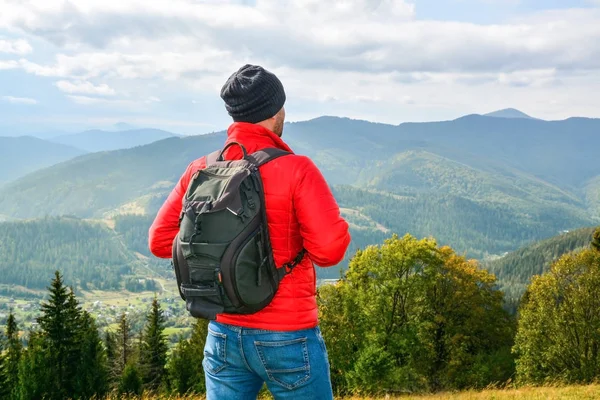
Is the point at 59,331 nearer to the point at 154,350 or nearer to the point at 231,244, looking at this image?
the point at 154,350

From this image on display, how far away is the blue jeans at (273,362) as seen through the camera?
3795mm

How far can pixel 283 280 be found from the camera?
12.8ft

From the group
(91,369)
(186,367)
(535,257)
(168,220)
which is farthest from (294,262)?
(535,257)

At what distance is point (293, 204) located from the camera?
379cm

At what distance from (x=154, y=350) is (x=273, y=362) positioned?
4737 centimetres

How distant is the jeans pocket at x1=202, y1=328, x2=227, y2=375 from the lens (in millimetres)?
4062

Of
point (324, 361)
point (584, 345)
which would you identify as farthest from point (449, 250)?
point (324, 361)

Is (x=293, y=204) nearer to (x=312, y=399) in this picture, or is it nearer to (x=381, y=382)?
(x=312, y=399)

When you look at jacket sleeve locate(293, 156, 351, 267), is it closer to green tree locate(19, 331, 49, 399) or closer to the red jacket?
the red jacket

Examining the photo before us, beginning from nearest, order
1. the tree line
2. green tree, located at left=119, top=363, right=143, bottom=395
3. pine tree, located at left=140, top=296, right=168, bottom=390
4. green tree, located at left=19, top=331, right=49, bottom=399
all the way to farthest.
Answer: the tree line, green tree, located at left=19, top=331, right=49, bottom=399, green tree, located at left=119, top=363, right=143, bottom=395, pine tree, located at left=140, top=296, right=168, bottom=390

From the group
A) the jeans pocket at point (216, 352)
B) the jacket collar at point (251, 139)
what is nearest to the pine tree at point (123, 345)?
the jeans pocket at point (216, 352)

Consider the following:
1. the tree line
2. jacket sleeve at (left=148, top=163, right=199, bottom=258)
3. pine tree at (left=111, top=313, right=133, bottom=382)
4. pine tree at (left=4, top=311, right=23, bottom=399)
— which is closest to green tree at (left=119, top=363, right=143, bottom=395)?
the tree line

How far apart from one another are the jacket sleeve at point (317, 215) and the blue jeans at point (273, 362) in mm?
642

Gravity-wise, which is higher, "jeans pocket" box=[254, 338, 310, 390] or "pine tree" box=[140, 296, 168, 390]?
"jeans pocket" box=[254, 338, 310, 390]
